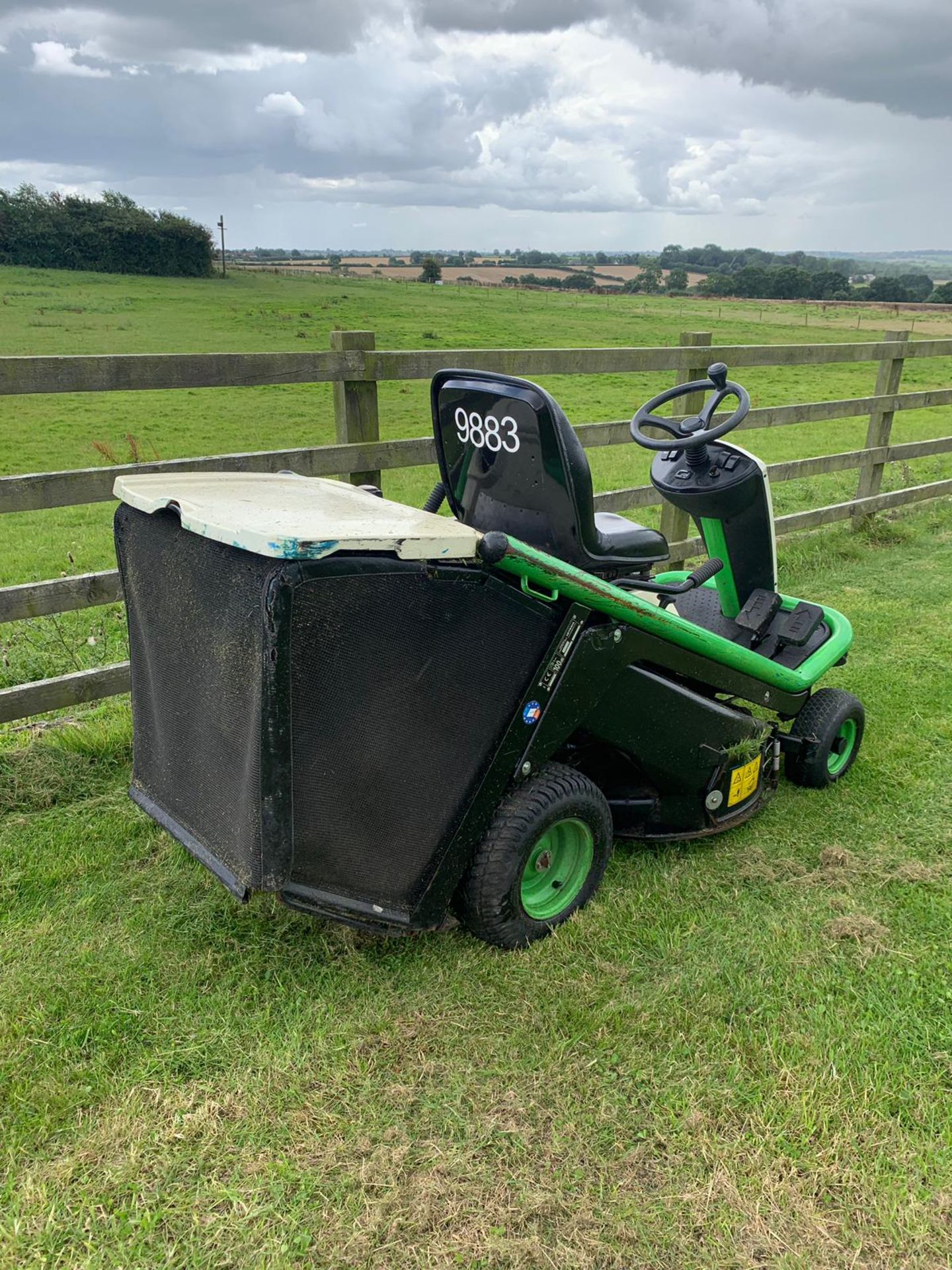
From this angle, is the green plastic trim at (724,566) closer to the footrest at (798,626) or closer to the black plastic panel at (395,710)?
the footrest at (798,626)

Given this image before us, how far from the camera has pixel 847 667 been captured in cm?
495

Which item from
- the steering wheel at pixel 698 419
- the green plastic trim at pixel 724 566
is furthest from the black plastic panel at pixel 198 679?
the green plastic trim at pixel 724 566

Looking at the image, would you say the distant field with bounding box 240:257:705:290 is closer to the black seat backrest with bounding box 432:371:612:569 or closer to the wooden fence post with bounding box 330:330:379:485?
the wooden fence post with bounding box 330:330:379:485

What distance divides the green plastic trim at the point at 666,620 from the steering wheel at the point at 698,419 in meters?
0.75

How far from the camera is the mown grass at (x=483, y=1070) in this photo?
1.90m

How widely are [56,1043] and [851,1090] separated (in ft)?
6.35

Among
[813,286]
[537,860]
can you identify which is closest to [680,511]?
[537,860]

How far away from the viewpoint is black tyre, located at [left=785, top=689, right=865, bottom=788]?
11.8 feet

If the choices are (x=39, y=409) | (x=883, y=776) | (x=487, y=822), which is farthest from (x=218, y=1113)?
(x=39, y=409)

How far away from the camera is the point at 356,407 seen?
4070 millimetres

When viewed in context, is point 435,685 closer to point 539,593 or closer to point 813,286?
point 539,593

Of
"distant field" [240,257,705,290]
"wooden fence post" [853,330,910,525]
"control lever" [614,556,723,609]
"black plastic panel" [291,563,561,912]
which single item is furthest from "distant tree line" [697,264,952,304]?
"black plastic panel" [291,563,561,912]

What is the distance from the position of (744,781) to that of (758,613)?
0.80 metres

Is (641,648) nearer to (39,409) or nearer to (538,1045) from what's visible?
(538,1045)
